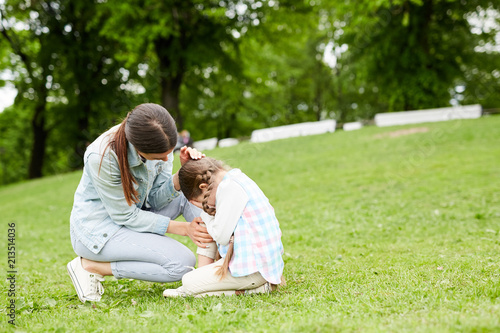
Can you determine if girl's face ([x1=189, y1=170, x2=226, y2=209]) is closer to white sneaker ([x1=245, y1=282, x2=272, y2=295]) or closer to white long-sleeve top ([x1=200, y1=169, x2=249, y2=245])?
white long-sleeve top ([x1=200, y1=169, x2=249, y2=245])

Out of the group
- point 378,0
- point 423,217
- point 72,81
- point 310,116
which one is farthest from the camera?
point 310,116

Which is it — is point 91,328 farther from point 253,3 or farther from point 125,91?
point 125,91

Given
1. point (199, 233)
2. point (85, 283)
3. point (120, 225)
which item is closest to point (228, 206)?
point (199, 233)

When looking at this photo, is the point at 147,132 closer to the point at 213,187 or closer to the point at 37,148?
the point at 213,187

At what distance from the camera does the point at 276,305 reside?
3.42 meters

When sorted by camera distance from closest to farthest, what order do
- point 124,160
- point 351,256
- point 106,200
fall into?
1. point 124,160
2. point 106,200
3. point 351,256

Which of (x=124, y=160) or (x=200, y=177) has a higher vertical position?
(x=124, y=160)

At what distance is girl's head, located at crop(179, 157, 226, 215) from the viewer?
3.68 meters

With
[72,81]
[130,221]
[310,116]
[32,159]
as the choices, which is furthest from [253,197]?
[310,116]

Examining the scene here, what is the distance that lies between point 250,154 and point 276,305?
13.7m

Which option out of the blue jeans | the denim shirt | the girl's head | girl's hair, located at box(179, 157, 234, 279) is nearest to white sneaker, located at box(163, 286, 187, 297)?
the blue jeans

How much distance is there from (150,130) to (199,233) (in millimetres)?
1002

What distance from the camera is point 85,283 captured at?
392 cm

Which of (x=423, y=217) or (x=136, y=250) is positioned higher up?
(x=136, y=250)
